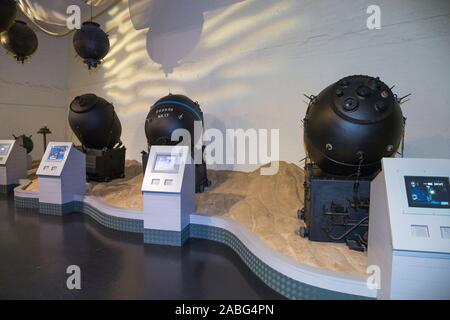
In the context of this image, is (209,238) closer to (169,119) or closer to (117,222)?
(117,222)

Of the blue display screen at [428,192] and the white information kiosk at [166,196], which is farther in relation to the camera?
the white information kiosk at [166,196]

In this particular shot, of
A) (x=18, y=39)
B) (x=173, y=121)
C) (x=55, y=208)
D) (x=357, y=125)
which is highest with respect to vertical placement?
(x=18, y=39)

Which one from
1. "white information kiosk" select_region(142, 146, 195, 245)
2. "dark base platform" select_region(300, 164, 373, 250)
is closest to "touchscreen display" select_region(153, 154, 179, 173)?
"white information kiosk" select_region(142, 146, 195, 245)

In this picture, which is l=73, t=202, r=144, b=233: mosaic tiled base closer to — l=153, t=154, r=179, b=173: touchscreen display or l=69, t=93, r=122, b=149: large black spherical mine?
l=153, t=154, r=179, b=173: touchscreen display

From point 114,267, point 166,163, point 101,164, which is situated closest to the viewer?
point 114,267

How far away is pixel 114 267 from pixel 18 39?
491cm

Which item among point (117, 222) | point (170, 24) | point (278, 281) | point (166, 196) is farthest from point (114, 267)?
point (170, 24)

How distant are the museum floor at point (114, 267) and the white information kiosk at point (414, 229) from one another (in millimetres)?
906

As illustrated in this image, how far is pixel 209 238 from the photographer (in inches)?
133

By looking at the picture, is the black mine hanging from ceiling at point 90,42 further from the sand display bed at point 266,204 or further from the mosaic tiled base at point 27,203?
the mosaic tiled base at point 27,203

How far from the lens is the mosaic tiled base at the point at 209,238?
207 centimetres

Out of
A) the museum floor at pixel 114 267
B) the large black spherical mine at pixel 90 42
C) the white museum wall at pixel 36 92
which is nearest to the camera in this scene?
the museum floor at pixel 114 267

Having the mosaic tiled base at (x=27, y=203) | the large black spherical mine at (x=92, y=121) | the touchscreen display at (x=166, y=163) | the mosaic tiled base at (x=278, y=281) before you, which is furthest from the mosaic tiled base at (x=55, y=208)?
the mosaic tiled base at (x=278, y=281)

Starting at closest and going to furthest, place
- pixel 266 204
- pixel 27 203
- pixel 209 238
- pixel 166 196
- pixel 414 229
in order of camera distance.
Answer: pixel 414 229 < pixel 166 196 < pixel 209 238 < pixel 266 204 < pixel 27 203
